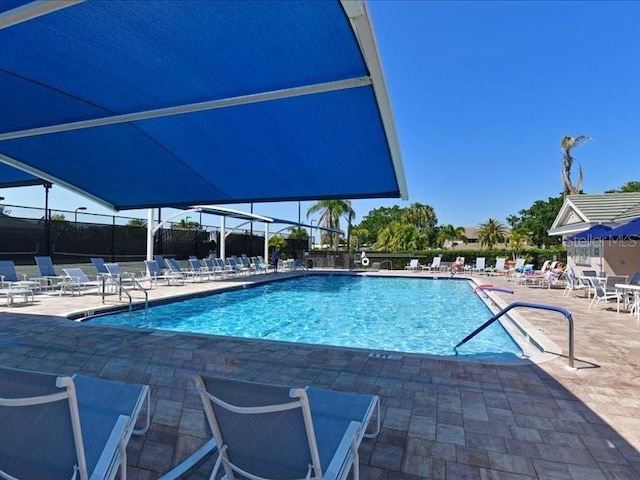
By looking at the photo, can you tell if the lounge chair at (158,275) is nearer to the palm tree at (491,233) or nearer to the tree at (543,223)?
the tree at (543,223)

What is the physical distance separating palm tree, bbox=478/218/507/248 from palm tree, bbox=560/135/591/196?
61.9 feet

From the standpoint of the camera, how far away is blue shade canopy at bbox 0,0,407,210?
2.74 meters

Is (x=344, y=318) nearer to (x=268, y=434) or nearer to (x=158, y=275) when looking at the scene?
(x=158, y=275)

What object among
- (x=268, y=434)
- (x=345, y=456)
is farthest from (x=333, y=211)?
(x=268, y=434)

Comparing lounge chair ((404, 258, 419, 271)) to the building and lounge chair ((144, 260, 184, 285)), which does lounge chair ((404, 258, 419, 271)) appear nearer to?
the building

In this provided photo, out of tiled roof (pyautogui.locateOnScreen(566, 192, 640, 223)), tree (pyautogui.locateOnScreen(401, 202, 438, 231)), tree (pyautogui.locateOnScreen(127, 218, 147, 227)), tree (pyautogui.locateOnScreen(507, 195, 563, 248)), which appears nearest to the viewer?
tiled roof (pyautogui.locateOnScreen(566, 192, 640, 223))

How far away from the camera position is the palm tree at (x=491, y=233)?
182 feet

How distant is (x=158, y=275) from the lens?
1512 centimetres

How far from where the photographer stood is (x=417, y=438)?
3.15 metres

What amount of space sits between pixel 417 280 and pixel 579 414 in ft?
59.5

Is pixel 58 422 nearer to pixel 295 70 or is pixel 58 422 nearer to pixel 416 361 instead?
pixel 295 70

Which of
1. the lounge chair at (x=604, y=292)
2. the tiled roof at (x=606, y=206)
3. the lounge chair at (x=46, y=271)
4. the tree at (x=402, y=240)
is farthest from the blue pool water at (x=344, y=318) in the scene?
the tree at (x=402, y=240)

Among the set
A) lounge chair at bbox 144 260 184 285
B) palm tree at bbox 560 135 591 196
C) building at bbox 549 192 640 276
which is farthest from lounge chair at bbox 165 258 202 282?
palm tree at bbox 560 135 591 196

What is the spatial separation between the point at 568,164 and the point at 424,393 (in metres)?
39.6
